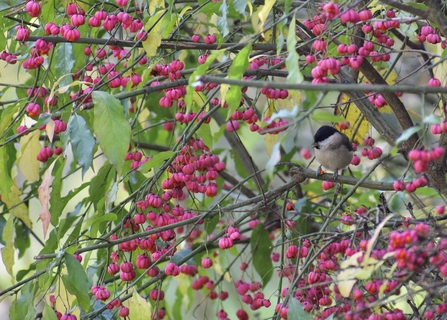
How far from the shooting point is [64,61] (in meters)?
3.22

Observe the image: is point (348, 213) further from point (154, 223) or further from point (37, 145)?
point (37, 145)

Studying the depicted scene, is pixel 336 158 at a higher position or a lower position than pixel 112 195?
lower

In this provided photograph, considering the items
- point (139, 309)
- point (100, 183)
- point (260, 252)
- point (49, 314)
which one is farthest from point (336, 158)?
point (49, 314)

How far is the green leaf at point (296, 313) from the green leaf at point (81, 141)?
3.00ft

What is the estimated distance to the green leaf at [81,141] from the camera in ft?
8.66

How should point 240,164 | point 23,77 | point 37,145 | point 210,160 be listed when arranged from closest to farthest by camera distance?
point 37,145, point 210,160, point 240,164, point 23,77

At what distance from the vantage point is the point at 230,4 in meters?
3.16

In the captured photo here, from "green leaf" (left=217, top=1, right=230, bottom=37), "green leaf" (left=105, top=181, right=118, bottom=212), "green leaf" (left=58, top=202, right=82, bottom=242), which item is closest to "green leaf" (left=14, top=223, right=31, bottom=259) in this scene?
"green leaf" (left=58, top=202, right=82, bottom=242)

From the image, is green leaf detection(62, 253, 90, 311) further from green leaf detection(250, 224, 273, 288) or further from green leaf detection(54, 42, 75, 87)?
green leaf detection(250, 224, 273, 288)

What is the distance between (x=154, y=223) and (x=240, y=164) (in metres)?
1.73

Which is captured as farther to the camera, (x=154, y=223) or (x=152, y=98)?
(x=152, y=98)

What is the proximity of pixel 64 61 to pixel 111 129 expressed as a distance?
0.80 metres

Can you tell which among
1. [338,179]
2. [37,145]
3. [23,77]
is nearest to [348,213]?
[338,179]

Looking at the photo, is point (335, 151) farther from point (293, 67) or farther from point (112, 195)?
point (293, 67)
